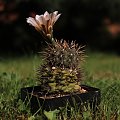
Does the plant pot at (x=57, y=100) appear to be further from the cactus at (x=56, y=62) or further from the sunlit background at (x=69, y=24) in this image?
the sunlit background at (x=69, y=24)

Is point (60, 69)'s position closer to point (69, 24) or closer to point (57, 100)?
point (57, 100)

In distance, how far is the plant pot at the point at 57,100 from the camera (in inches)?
143

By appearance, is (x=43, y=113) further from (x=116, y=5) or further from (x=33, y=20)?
(x=116, y=5)

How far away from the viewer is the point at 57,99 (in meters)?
3.66

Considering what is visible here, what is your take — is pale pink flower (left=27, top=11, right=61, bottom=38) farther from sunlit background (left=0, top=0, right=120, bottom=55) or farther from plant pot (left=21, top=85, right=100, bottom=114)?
sunlit background (left=0, top=0, right=120, bottom=55)

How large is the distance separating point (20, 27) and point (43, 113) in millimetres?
9928

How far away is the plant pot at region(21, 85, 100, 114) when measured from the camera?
364 centimetres

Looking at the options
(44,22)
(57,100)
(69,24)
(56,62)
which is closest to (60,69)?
(56,62)

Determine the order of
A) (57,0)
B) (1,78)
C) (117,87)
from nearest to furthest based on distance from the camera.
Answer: (117,87) → (1,78) → (57,0)

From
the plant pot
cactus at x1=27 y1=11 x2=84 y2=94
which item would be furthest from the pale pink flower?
the plant pot

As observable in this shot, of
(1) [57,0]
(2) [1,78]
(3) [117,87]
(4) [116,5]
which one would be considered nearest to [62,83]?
(3) [117,87]

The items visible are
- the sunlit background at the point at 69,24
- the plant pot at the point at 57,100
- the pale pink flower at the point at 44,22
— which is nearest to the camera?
the plant pot at the point at 57,100

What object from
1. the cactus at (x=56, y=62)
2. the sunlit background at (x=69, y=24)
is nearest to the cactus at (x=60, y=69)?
the cactus at (x=56, y=62)

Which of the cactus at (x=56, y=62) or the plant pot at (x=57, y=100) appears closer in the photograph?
the plant pot at (x=57, y=100)
